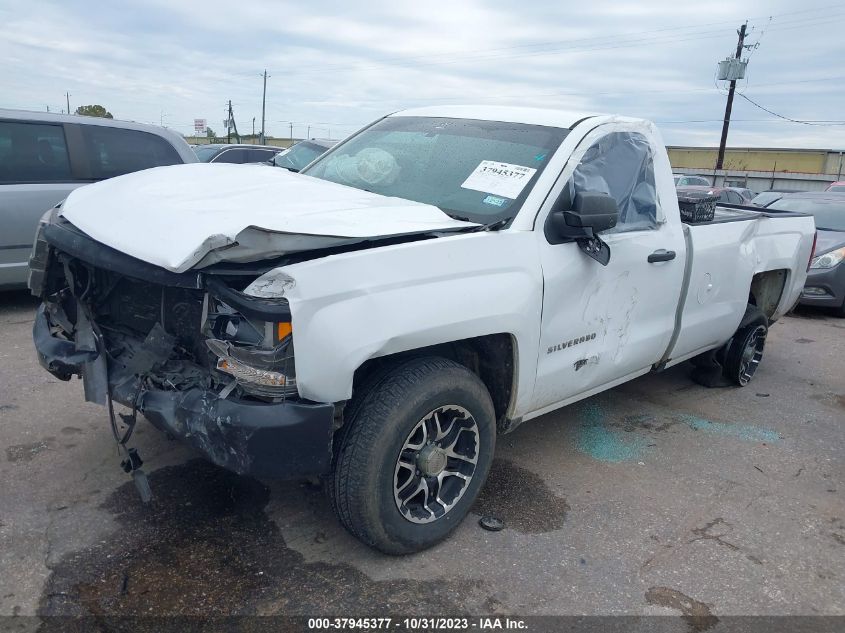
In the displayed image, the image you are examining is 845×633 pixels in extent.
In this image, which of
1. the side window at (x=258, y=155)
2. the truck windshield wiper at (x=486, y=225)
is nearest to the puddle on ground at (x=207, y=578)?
the truck windshield wiper at (x=486, y=225)

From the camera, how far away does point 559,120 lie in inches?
154

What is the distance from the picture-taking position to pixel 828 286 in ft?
28.7

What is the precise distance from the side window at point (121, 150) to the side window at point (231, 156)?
7649 millimetres

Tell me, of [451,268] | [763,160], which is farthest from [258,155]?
[763,160]

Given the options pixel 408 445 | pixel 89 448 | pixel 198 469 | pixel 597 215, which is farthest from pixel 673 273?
pixel 89 448

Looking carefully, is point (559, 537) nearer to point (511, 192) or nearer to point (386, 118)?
point (511, 192)

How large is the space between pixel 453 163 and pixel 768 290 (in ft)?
11.3

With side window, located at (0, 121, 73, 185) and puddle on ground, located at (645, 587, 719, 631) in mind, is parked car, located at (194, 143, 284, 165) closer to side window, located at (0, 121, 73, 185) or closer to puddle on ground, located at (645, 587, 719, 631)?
side window, located at (0, 121, 73, 185)

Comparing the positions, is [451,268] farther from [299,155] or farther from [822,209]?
[299,155]

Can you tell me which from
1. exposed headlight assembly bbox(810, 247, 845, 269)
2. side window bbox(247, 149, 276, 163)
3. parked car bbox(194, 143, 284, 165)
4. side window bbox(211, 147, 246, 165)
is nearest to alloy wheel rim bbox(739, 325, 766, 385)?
exposed headlight assembly bbox(810, 247, 845, 269)

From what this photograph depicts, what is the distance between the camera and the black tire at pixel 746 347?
557 centimetres

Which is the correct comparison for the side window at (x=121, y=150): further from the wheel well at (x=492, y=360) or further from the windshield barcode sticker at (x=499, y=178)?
the wheel well at (x=492, y=360)

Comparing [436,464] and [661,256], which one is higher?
[661,256]

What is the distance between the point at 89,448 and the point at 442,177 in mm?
2438
